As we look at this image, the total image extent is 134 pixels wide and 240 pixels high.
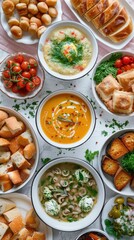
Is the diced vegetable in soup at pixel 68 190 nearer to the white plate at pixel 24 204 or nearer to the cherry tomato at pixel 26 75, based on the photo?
the white plate at pixel 24 204

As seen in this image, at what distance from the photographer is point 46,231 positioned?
4.98m

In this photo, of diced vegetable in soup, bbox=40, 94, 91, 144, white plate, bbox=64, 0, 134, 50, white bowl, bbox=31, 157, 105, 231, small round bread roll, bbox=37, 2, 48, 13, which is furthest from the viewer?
white plate, bbox=64, 0, 134, 50

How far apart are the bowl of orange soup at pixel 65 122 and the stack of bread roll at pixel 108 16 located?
0.71 m

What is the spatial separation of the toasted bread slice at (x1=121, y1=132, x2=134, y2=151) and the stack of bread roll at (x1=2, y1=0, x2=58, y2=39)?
1252 millimetres

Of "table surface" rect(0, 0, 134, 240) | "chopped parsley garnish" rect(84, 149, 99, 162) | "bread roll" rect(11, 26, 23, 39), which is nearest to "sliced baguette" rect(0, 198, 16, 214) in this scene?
"table surface" rect(0, 0, 134, 240)

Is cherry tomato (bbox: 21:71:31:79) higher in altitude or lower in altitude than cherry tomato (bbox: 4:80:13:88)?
higher

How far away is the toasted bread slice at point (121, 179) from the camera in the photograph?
4.99 metres

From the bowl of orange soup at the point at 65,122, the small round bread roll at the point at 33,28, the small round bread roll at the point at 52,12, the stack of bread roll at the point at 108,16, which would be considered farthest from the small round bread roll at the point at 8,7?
the bowl of orange soup at the point at 65,122

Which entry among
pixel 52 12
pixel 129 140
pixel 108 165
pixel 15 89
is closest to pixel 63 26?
pixel 52 12

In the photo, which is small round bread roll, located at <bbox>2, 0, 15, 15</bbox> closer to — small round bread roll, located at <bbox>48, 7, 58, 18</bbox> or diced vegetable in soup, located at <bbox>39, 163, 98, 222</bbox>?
small round bread roll, located at <bbox>48, 7, 58, 18</bbox>

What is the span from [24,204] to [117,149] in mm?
1006

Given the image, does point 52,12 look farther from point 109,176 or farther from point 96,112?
point 109,176

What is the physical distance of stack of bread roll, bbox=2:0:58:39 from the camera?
5043mm

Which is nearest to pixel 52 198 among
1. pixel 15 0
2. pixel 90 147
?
pixel 90 147
